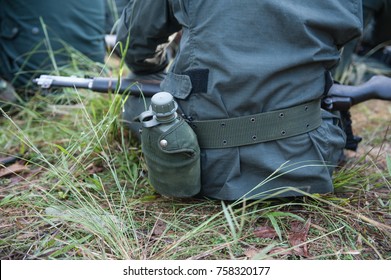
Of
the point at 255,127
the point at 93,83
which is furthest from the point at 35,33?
the point at 255,127

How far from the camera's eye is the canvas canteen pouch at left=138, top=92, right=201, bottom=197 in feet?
6.29

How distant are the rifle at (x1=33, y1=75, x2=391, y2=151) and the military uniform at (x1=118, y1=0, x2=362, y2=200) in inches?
8.6

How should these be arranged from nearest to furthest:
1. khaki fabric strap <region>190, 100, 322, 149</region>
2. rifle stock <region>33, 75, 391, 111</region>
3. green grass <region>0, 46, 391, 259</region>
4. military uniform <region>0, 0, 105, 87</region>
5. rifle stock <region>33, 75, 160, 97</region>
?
green grass <region>0, 46, 391, 259</region>, khaki fabric strap <region>190, 100, 322, 149</region>, rifle stock <region>33, 75, 391, 111</region>, rifle stock <region>33, 75, 160, 97</region>, military uniform <region>0, 0, 105, 87</region>

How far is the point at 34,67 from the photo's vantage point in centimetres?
353

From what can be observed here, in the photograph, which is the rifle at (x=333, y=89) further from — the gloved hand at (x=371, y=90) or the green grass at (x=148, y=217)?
the green grass at (x=148, y=217)

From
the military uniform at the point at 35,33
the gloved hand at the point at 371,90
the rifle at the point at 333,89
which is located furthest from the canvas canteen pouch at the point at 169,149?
the military uniform at the point at 35,33

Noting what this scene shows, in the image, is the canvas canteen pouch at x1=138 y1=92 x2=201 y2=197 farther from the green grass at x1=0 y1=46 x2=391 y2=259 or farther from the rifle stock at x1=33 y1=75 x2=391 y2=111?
the rifle stock at x1=33 y1=75 x2=391 y2=111

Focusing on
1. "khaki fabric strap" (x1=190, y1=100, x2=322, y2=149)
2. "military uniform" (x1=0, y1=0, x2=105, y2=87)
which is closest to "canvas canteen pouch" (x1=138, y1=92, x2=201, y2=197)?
"khaki fabric strap" (x1=190, y1=100, x2=322, y2=149)

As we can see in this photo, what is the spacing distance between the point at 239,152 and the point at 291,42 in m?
0.55

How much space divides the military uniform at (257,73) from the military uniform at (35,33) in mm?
1546

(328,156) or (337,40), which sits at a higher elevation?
(337,40)

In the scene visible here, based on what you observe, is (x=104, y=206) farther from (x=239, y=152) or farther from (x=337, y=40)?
(x=337, y=40)

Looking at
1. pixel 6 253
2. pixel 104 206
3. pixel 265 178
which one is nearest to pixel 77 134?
pixel 104 206

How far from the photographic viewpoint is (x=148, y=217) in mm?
2123
